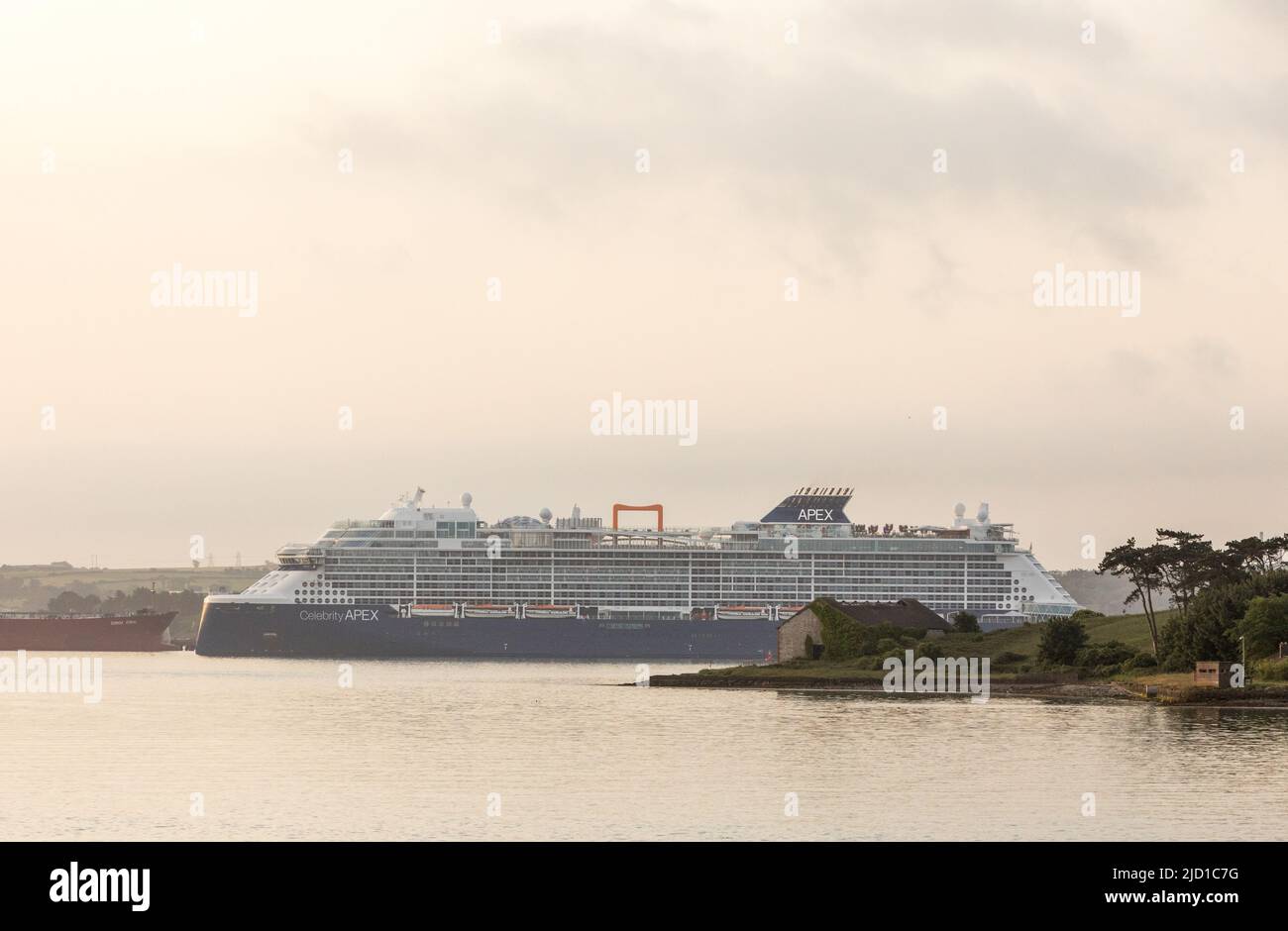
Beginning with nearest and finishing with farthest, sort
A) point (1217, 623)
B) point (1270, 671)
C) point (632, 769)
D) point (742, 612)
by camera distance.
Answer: point (632, 769) → point (1270, 671) → point (1217, 623) → point (742, 612)

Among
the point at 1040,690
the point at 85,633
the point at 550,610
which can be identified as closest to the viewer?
the point at 1040,690

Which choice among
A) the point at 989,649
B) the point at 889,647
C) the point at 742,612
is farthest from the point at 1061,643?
the point at 742,612

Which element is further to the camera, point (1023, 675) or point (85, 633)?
point (85, 633)

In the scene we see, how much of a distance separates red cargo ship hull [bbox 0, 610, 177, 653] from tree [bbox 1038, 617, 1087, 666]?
102132 millimetres

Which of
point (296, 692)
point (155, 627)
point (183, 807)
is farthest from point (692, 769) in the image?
point (155, 627)

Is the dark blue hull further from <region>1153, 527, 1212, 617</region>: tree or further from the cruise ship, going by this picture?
<region>1153, 527, 1212, 617</region>: tree

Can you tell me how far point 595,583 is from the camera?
142m

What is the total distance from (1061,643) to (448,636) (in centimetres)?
5702

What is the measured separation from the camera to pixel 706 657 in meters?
141

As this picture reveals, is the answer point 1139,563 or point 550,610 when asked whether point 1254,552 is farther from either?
point 550,610

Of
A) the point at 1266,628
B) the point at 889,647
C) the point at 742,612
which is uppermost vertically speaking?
the point at 1266,628
